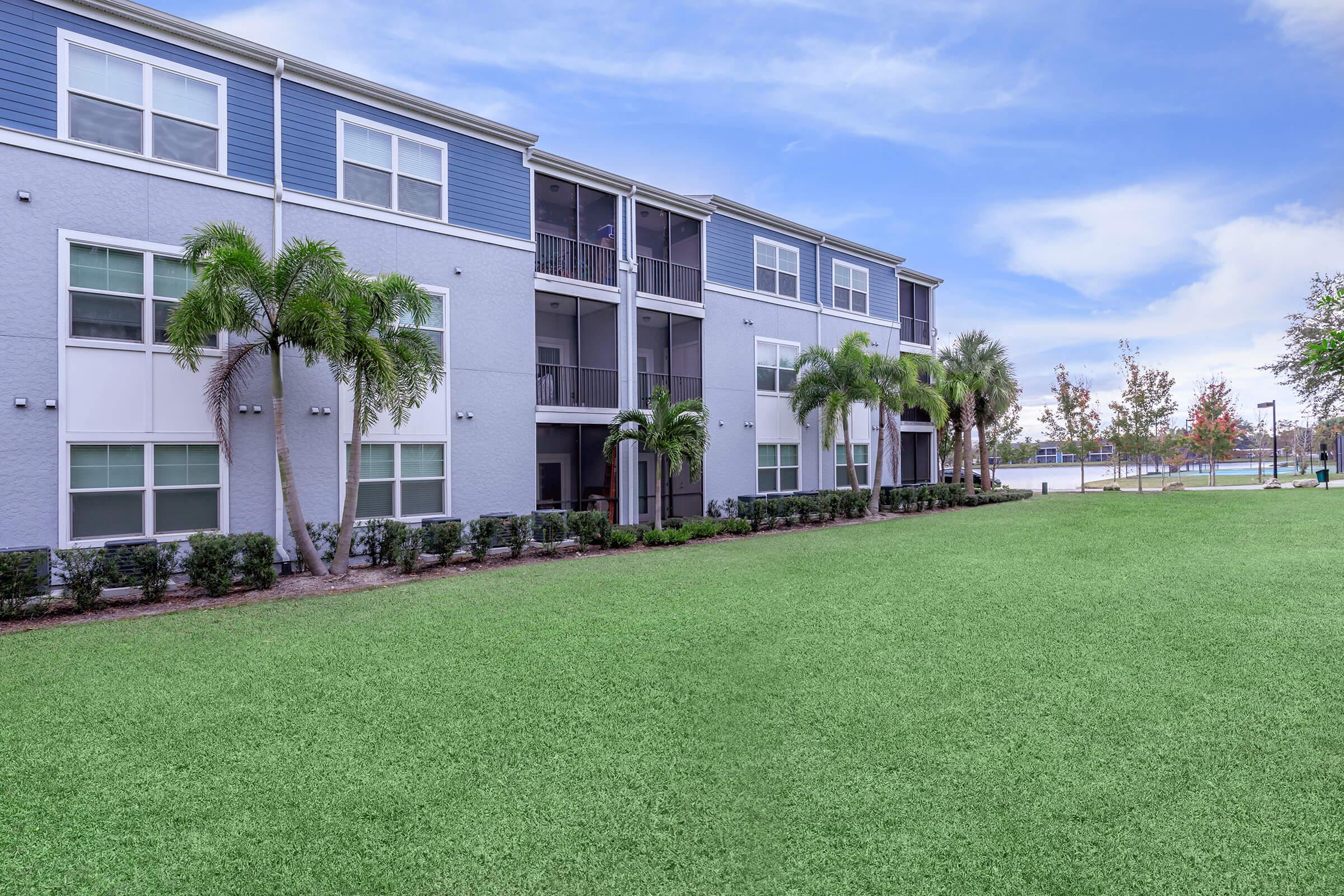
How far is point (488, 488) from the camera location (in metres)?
13.4

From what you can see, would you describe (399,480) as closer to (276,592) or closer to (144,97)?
(276,592)

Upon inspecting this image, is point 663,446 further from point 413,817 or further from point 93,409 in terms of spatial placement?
point 413,817

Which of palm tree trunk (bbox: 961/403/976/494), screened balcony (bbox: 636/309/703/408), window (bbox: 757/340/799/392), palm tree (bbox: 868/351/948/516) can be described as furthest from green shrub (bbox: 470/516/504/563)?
palm tree trunk (bbox: 961/403/976/494)

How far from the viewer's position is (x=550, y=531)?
500 inches

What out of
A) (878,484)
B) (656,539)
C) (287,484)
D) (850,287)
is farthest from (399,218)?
(850,287)

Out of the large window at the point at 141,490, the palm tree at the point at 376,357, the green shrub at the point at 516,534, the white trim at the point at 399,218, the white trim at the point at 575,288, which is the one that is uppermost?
the white trim at the point at 399,218

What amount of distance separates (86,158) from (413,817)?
11805 mm

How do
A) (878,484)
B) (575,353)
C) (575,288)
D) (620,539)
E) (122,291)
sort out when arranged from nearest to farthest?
(122,291)
(620,539)
(575,288)
(575,353)
(878,484)

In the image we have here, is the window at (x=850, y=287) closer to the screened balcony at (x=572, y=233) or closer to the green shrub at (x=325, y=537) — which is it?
the screened balcony at (x=572, y=233)

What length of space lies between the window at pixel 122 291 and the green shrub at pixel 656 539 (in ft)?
29.1

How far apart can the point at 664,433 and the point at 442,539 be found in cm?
533

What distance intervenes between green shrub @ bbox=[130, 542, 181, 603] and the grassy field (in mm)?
1246

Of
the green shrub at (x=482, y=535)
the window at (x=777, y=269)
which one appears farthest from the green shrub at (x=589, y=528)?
the window at (x=777, y=269)

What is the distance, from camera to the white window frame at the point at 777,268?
62.2 ft
